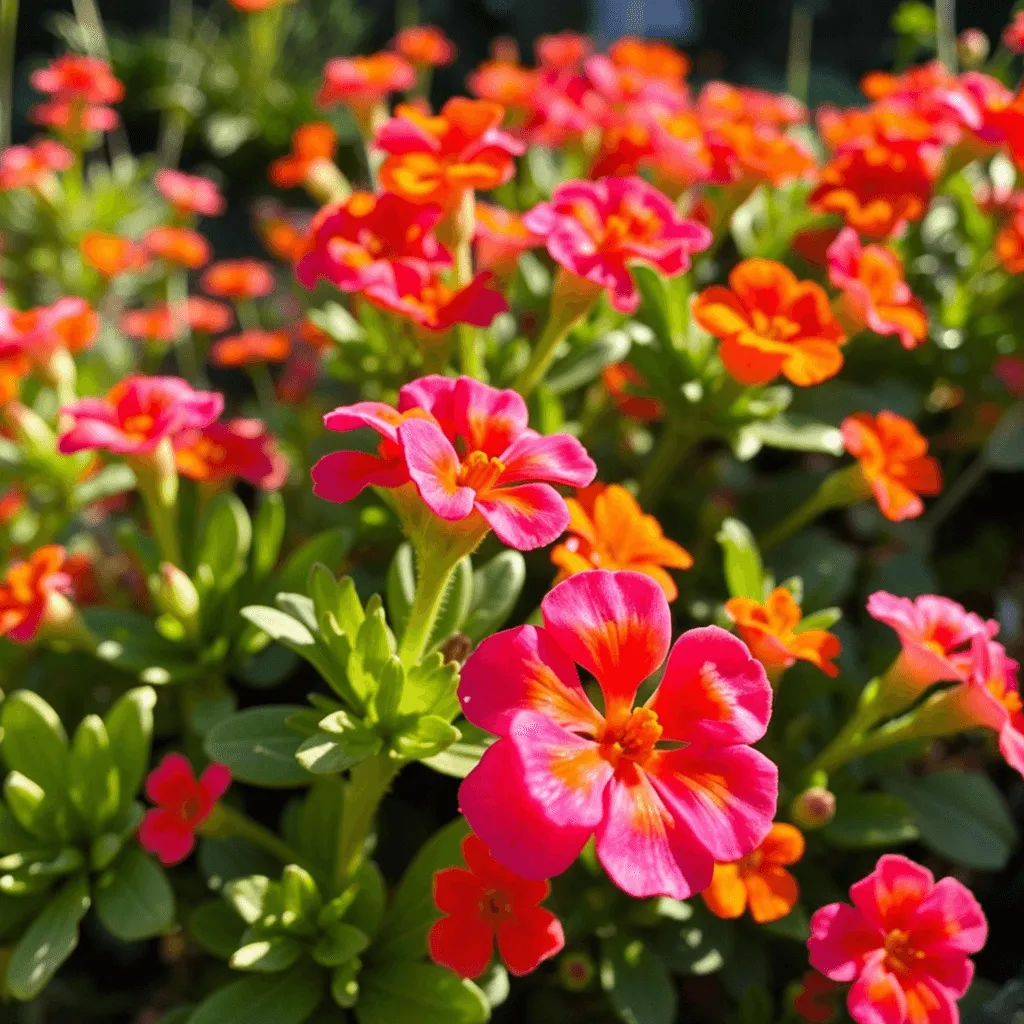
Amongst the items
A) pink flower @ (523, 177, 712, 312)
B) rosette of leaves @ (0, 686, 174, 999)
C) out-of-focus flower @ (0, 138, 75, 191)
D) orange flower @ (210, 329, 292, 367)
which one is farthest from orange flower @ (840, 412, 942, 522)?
out-of-focus flower @ (0, 138, 75, 191)

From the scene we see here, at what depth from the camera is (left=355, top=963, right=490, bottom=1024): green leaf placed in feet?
2.84

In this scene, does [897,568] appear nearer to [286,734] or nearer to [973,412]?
[973,412]

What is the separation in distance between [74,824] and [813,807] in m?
0.76

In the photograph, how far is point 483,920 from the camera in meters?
0.79

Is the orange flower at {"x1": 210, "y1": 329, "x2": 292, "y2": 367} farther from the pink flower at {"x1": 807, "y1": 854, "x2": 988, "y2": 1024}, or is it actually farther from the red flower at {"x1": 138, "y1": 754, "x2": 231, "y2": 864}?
the pink flower at {"x1": 807, "y1": 854, "x2": 988, "y2": 1024}

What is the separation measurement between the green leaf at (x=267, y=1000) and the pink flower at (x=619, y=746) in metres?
0.41

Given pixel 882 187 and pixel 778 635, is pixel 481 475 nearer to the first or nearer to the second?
pixel 778 635

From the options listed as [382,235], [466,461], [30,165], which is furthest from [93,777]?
[30,165]

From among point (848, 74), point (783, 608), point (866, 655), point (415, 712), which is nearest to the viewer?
point (415, 712)

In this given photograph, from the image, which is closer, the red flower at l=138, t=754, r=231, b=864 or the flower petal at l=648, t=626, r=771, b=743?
the flower petal at l=648, t=626, r=771, b=743

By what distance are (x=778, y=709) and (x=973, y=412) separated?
747 mm

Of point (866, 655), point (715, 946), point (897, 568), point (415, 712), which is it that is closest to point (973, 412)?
point (897, 568)

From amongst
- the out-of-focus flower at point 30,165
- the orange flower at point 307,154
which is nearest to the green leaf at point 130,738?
the orange flower at point 307,154

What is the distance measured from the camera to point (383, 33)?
13.7 ft
